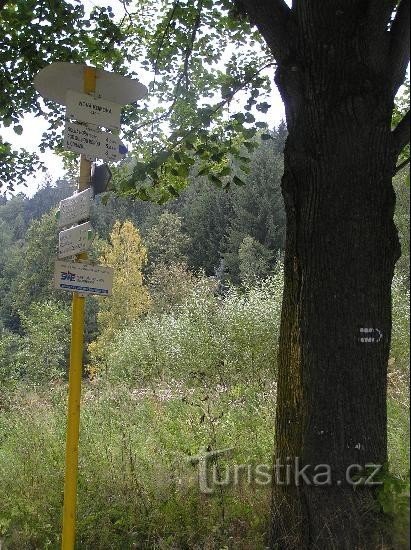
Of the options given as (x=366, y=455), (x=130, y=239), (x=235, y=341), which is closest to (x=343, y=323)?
(x=366, y=455)

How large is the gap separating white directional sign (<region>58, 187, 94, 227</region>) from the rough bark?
4.10 ft

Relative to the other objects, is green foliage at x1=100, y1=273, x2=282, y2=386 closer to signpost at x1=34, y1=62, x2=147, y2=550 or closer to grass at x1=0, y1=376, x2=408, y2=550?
grass at x1=0, y1=376, x2=408, y2=550

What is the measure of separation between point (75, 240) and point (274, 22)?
1878 millimetres

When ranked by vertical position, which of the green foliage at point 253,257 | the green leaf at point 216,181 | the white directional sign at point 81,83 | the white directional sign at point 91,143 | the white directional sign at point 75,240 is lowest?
the white directional sign at point 75,240

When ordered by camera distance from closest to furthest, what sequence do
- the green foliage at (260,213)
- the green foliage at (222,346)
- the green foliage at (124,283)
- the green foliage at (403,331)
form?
1. the green foliage at (403,331)
2. the green foliage at (222,346)
3. the green foliage at (124,283)
4. the green foliage at (260,213)

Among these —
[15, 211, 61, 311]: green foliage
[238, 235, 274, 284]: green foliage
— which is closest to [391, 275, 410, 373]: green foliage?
[238, 235, 274, 284]: green foliage

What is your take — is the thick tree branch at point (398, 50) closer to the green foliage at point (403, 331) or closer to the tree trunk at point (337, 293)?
the tree trunk at point (337, 293)

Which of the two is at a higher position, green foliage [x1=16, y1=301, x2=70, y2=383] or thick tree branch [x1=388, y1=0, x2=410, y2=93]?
thick tree branch [x1=388, y1=0, x2=410, y2=93]

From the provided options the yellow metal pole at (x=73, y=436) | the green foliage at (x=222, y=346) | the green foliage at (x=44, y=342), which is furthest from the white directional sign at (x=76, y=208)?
the green foliage at (x=44, y=342)

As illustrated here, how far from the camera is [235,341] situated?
10578 millimetres

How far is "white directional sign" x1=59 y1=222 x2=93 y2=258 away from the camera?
3717 millimetres

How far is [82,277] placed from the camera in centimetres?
367

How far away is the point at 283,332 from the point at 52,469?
2.53 m

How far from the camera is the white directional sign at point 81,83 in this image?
391 cm
